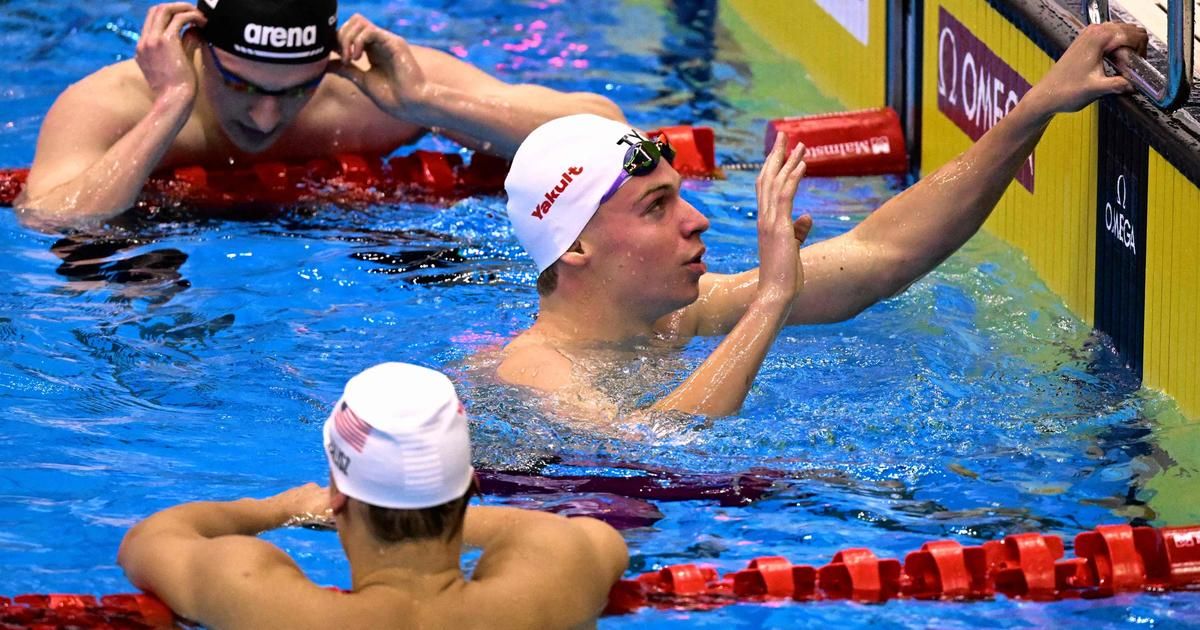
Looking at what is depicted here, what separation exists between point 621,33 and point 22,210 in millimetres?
3758

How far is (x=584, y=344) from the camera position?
369 centimetres

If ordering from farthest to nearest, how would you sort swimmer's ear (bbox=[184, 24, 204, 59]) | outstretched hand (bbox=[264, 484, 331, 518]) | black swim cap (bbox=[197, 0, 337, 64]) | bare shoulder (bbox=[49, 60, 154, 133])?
bare shoulder (bbox=[49, 60, 154, 133]), swimmer's ear (bbox=[184, 24, 204, 59]), black swim cap (bbox=[197, 0, 337, 64]), outstretched hand (bbox=[264, 484, 331, 518])

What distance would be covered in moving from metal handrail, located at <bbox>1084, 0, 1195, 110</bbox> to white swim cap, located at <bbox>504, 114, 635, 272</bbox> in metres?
1.10

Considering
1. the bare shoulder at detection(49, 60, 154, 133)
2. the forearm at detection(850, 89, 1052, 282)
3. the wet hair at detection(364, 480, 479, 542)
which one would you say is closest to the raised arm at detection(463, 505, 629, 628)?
the wet hair at detection(364, 480, 479, 542)

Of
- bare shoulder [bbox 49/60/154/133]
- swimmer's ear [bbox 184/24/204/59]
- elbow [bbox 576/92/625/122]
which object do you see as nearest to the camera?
swimmer's ear [bbox 184/24/204/59]

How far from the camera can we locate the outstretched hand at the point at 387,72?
514 cm

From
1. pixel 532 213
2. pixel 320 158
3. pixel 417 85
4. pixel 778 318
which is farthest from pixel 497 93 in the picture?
pixel 778 318

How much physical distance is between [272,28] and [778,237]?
2.29 metres

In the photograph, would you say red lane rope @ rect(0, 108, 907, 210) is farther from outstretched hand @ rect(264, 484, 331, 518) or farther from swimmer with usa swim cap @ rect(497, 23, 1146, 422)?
outstretched hand @ rect(264, 484, 331, 518)

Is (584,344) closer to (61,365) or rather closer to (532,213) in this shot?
(532,213)

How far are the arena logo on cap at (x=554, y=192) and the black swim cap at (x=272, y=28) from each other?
172 cm

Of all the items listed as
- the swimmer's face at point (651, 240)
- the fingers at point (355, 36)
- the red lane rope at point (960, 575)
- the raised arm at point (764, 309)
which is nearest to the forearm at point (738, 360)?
the raised arm at point (764, 309)

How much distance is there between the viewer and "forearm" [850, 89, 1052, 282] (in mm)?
3693

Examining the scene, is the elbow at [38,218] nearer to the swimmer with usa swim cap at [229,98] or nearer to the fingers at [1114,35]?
the swimmer with usa swim cap at [229,98]
